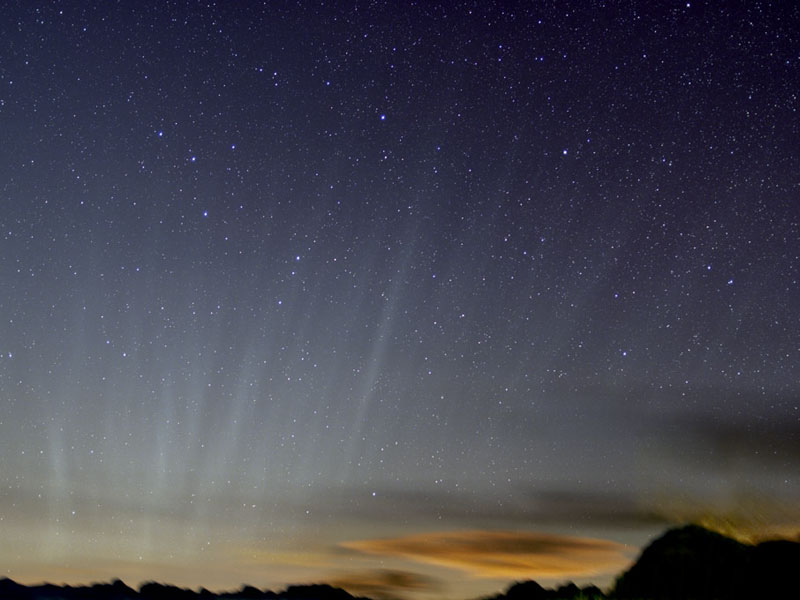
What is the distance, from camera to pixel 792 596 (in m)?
17.6

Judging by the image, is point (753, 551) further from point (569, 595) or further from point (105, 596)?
point (105, 596)

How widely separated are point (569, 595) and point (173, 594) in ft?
114

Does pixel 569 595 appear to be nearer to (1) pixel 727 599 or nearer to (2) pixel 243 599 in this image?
(1) pixel 727 599

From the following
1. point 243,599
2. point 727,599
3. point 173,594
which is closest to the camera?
point 727,599

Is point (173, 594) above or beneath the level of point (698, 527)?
beneath

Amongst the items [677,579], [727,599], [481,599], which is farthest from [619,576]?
[481,599]

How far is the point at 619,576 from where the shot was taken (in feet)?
69.7

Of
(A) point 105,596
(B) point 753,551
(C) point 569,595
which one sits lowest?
(A) point 105,596

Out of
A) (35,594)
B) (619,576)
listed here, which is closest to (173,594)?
(35,594)

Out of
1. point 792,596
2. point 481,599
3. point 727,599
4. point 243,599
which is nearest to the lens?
point 792,596

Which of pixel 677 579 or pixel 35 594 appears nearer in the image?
pixel 677 579

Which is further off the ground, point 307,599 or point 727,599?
point 727,599

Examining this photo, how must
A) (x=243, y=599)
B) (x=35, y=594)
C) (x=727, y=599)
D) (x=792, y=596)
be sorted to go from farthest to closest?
(x=35, y=594)
(x=243, y=599)
(x=727, y=599)
(x=792, y=596)

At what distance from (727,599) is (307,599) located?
105ft
